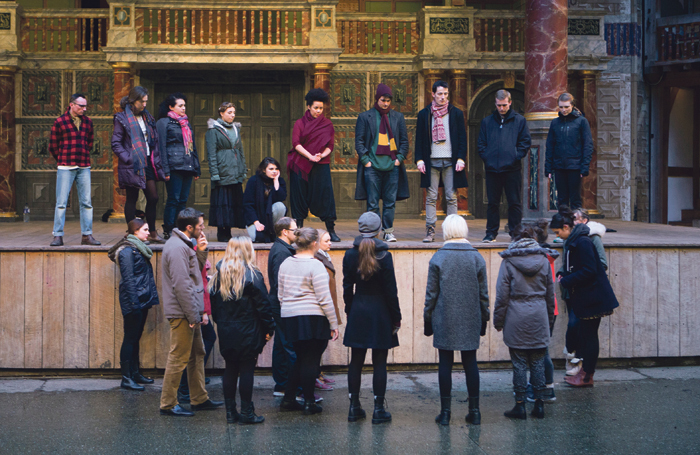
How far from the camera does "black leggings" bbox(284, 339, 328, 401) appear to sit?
6418mm

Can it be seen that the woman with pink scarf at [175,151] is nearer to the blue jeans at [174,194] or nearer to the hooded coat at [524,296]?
the blue jeans at [174,194]

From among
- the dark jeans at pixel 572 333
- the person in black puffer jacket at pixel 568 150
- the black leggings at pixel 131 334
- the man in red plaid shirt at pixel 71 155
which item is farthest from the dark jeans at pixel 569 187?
the man in red plaid shirt at pixel 71 155

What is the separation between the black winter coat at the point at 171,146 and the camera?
8.62 meters

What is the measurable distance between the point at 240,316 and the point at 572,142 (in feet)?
17.4

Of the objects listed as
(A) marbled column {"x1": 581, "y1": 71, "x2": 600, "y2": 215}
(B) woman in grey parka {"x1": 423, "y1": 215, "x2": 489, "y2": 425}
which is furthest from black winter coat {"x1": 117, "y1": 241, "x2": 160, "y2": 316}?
(A) marbled column {"x1": 581, "y1": 71, "x2": 600, "y2": 215}

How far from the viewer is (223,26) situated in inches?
563

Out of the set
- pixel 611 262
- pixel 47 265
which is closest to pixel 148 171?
pixel 47 265

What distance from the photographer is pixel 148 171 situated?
8.58 m

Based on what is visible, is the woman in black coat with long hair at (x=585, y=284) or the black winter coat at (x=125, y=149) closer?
the woman in black coat with long hair at (x=585, y=284)

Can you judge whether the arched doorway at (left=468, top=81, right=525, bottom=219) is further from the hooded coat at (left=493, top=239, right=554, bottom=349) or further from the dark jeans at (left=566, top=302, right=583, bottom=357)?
the hooded coat at (left=493, top=239, right=554, bottom=349)

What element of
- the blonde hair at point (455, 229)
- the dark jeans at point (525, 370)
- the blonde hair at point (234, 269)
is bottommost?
the dark jeans at point (525, 370)

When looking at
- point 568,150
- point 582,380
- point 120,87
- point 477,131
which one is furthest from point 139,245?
point 477,131

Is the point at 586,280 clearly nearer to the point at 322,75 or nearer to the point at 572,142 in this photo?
the point at 572,142

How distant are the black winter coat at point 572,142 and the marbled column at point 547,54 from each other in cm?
108
